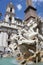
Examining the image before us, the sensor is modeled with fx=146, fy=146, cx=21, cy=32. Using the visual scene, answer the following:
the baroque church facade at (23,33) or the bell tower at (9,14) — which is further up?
the bell tower at (9,14)

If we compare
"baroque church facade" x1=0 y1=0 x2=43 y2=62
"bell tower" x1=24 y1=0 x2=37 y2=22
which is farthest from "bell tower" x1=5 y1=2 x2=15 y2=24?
"bell tower" x1=24 y1=0 x2=37 y2=22

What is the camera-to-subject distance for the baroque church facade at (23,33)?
15938mm

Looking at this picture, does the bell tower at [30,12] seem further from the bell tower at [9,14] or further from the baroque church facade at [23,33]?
the bell tower at [9,14]

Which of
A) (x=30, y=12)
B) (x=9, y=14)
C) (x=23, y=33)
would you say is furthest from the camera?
(x=30, y=12)

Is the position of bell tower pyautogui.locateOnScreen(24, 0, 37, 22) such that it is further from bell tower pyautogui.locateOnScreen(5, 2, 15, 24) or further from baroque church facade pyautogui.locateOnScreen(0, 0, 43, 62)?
bell tower pyautogui.locateOnScreen(5, 2, 15, 24)

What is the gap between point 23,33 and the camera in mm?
21797

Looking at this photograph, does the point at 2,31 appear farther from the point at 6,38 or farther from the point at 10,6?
the point at 10,6

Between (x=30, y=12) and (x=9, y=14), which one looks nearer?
(x=9, y=14)

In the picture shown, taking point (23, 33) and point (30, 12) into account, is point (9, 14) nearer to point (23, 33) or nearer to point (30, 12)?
point (30, 12)

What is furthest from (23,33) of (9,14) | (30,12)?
(30,12)

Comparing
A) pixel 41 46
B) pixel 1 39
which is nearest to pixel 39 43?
pixel 41 46

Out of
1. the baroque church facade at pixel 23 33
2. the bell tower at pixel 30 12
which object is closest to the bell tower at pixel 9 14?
the baroque church facade at pixel 23 33

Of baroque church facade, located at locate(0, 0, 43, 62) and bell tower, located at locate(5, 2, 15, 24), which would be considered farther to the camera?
bell tower, located at locate(5, 2, 15, 24)

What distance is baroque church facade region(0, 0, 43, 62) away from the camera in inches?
627
